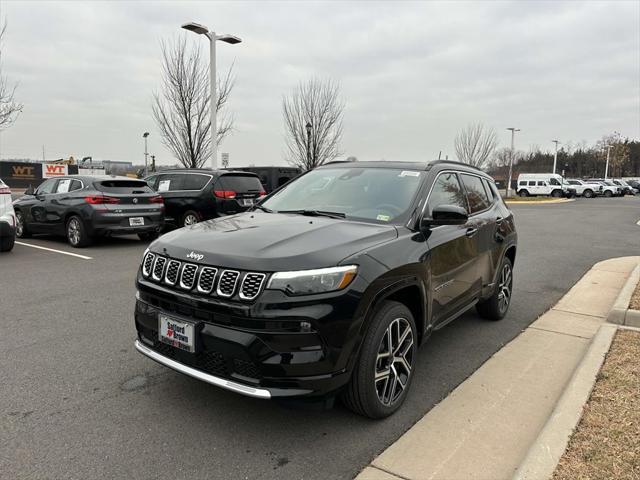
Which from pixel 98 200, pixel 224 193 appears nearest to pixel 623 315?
pixel 224 193

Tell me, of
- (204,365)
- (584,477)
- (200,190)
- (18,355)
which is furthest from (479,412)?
(200,190)

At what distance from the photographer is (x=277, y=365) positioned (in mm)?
2627

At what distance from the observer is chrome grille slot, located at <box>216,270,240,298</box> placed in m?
2.71

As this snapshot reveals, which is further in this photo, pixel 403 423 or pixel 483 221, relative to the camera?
pixel 483 221

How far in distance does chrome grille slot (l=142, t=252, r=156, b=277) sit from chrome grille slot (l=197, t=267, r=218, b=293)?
23.3 inches

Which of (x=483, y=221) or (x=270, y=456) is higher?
(x=483, y=221)

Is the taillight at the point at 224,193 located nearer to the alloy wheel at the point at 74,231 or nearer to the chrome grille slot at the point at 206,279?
the alloy wheel at the point at 74,231

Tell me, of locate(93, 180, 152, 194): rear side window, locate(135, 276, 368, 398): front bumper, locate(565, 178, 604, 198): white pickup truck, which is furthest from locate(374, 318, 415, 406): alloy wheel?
locate(565, 178, 604, 198): white pickup truck

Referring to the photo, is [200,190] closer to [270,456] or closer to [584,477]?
[270,456]

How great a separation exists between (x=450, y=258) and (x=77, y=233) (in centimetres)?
860

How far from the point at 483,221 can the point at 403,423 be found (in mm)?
2373

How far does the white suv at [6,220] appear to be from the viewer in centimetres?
871

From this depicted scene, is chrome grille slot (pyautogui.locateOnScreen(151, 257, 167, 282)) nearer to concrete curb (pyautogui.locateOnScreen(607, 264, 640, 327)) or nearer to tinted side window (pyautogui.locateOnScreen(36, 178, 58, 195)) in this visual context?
concrete curb (pyautogui.locateOnScreen(607, 264, 640, 327))

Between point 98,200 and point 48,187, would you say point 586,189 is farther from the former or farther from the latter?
point 48,187
